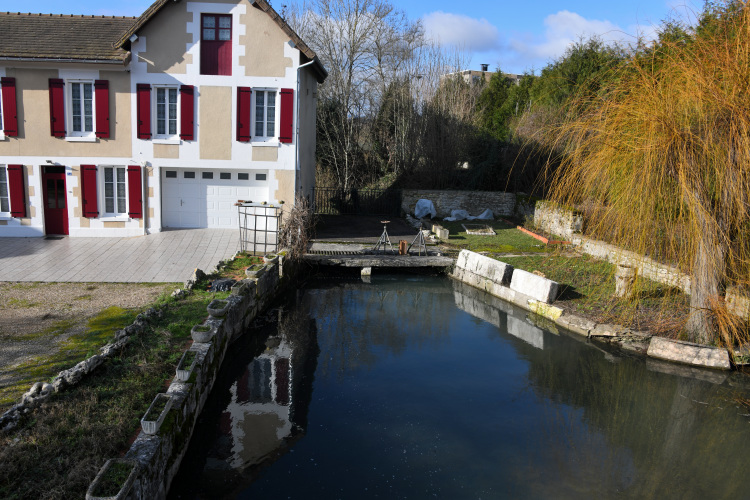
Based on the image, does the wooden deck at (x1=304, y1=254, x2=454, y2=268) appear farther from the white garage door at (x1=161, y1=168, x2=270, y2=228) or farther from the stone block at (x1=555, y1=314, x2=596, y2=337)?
the stone block at (x1=555, y1=314, x2=596, y2=337)

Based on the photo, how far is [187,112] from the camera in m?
16.0

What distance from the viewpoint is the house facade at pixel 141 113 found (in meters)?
15.5

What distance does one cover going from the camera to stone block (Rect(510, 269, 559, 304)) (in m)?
12.3

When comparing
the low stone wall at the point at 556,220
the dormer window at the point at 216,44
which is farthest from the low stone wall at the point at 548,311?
the dormer window at the point at 216,44

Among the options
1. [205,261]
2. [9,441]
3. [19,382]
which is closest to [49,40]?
[205,261]

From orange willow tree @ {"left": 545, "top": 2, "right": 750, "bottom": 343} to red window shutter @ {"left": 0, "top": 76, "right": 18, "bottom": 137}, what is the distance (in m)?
14.9

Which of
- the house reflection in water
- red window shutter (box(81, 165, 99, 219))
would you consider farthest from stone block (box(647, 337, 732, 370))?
red window shutter (box(81, 165, 99, 219))

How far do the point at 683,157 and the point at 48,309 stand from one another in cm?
1083

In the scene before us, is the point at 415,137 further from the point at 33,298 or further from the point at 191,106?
the point at 33,298

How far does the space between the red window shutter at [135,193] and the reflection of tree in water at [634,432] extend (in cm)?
1202

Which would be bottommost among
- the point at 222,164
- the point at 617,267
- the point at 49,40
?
the point at 617,267

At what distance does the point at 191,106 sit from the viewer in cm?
1600

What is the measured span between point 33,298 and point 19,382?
4.20m

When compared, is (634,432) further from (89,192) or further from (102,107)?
(102,107)
